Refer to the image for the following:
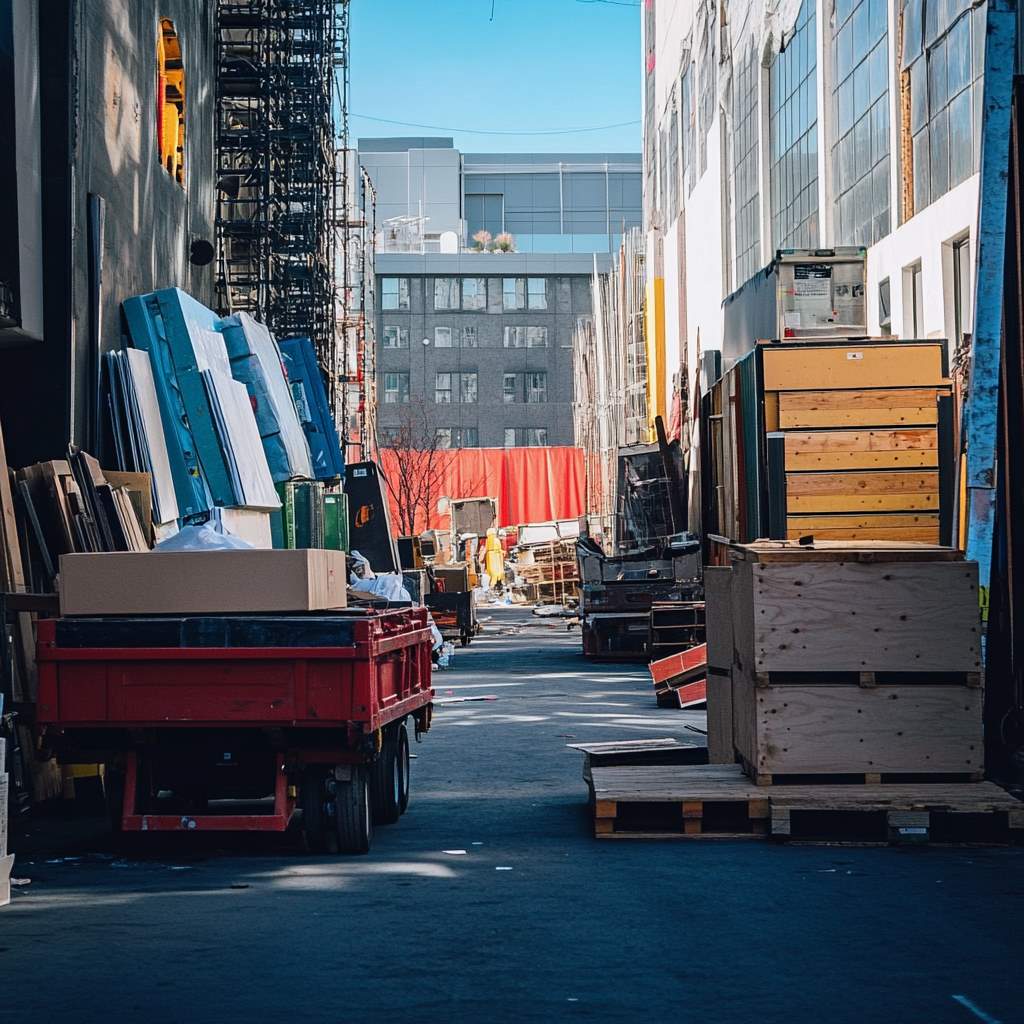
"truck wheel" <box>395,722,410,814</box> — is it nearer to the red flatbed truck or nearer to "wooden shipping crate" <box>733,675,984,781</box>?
the red flatbed truck

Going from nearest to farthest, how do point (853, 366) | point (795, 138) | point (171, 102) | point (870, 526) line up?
point (853, 366) → point (870, 526) → point (171, 102) → point (795, 138)

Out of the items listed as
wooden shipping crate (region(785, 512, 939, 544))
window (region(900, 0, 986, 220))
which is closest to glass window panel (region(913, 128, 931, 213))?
window (region(900, 0, 986, 220))

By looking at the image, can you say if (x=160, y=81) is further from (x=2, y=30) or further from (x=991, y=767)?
(x=991, y=767)

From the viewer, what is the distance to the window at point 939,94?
16.4 meters

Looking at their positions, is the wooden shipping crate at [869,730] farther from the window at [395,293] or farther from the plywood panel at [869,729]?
the window at [395,293]

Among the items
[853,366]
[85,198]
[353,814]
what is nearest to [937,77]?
[853,366]

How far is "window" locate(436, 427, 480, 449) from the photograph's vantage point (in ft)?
270

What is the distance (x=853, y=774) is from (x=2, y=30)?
27.7ft

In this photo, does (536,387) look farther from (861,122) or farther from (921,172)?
(921,172)

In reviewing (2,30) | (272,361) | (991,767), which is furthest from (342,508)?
(991,767)

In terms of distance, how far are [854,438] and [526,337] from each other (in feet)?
227

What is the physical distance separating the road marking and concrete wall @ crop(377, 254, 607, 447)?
76969 millimetres

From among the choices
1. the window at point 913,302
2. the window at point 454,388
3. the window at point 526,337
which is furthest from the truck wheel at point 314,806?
the window at point 526,337

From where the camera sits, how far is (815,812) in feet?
28.1
